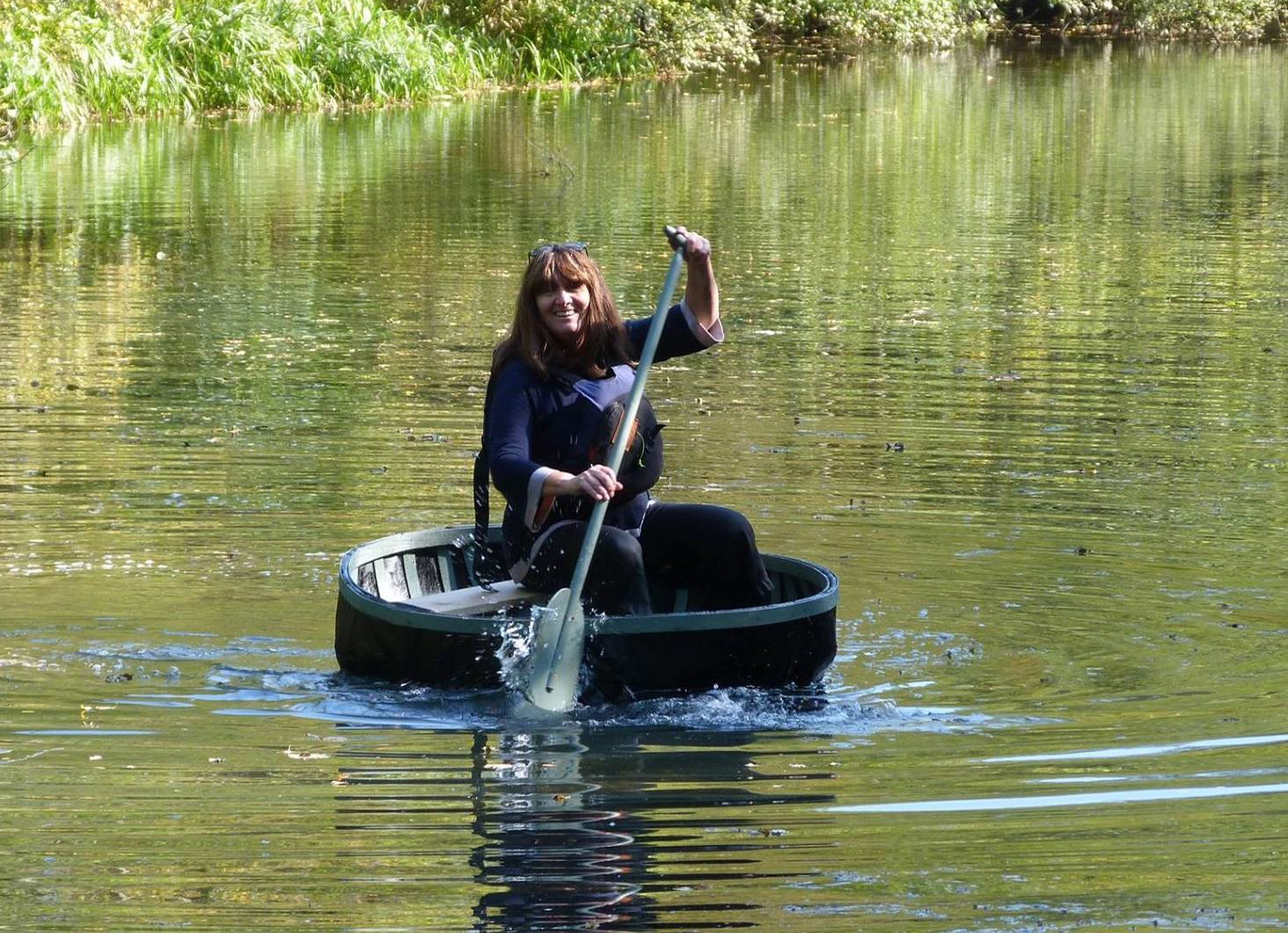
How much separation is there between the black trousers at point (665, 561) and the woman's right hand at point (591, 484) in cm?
33

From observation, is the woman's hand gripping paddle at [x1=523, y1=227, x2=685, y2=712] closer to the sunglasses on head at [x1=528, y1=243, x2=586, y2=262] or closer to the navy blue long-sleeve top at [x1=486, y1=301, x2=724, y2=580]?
the navy blue long-sleeve top at [x1=486, y1=301, x2=724, y2=580]

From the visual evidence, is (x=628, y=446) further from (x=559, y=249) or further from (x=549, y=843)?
(x=549, y=843)

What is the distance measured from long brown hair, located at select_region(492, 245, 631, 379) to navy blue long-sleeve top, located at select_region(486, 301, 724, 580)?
0.12 feet

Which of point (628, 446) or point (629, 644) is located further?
point (628, 446)

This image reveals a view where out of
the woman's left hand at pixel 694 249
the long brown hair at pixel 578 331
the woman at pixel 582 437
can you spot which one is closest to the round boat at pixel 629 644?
the woman at pixel 582 437

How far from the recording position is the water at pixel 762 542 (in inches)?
207

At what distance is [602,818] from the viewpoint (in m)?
5.75

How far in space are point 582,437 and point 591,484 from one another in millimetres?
470

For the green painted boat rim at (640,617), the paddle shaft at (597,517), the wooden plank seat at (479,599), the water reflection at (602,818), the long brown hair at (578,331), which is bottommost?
the water reflection at (602,818)

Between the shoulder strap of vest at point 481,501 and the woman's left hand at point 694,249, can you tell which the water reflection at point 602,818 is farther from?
the woman's left hand at point 694,249

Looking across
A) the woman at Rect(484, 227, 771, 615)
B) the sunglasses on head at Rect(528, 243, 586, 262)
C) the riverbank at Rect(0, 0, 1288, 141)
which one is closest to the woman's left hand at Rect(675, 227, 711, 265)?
the woman at Rect(484, 227, 771, 615)

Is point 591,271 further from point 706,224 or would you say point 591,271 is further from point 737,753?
point 706,224

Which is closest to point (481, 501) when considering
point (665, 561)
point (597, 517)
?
point (665, 561)

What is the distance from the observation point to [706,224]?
64.5ft
